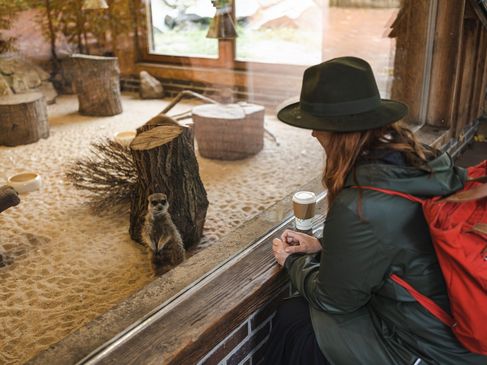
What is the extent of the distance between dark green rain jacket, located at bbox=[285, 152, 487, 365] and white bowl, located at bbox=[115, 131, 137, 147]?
2133mm

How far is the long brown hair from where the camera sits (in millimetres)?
1293

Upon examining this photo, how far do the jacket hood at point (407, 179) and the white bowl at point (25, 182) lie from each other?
2540 millimetres

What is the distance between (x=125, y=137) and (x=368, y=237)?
251 cm

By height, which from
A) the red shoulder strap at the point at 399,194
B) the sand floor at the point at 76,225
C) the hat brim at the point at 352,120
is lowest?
the sand floor at the point at 76,225

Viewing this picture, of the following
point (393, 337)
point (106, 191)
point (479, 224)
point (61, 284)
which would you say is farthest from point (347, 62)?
point (106, 191)

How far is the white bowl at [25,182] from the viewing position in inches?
125

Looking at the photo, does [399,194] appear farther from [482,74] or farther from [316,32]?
[482,74]

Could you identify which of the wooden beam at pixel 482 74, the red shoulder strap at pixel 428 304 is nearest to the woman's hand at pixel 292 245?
the red shoulder strap at pixel 428 304

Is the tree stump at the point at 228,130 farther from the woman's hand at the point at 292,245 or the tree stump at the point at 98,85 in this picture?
the woman's hand at the point at 292,245

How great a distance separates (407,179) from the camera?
4.01 ft

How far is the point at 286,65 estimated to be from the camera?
4090 mm

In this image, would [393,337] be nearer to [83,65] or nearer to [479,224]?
[479,224]

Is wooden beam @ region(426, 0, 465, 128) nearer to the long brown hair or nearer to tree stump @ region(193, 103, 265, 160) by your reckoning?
tree stump @ region(193, 103, 265, 160)

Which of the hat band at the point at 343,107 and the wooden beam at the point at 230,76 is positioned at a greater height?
the hat band at the point at 343,107
